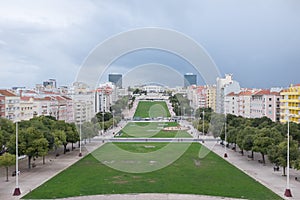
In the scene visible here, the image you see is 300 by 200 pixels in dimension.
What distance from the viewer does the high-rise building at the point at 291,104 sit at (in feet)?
194

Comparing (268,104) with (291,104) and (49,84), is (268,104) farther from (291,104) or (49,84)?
(49,84)

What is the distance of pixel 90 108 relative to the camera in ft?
349

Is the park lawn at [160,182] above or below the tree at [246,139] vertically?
below

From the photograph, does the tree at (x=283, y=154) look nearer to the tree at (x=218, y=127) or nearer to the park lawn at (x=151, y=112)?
the tree at (x=218, y=127)

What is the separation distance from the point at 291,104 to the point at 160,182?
1688 inches

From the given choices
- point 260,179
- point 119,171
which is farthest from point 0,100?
point 260,179

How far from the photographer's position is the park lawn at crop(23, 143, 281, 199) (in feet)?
80.6

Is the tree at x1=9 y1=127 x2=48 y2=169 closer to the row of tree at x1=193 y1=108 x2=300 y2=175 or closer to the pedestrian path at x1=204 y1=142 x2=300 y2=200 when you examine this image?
the pedestrian path at x1=204 y1=142 x2=300 y2=200

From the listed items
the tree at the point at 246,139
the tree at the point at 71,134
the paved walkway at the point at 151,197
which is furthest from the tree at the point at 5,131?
the tree at the point at 246,139

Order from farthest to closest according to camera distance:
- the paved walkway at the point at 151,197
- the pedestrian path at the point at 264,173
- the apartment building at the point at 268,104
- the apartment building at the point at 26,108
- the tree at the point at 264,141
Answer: the apartment building at the point at 268,104 → the apartment building at the point at 26,108 → the tree at the point at 264,141 → the pedestrian path at the point at 264,173 → the paved walkway at the point at 151,197

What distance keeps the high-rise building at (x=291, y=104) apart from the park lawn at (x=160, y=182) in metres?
29.2

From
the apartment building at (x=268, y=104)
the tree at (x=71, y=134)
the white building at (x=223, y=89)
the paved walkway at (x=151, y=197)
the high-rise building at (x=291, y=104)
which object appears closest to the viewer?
the paved walkway at (x=151, y=197)

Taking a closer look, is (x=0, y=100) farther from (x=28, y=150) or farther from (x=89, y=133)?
(x=28, y=150)

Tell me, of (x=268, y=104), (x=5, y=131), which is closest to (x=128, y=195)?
(x=5, y=131)
